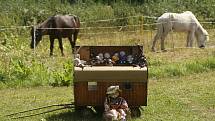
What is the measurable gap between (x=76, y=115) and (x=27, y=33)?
13.3 meters

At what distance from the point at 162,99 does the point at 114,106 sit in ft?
6.55

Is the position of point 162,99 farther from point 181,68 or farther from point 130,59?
point 181,68

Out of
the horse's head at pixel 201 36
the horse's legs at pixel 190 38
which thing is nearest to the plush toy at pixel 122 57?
the horse's legs at pixel 190 38

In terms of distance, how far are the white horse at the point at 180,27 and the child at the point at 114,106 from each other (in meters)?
10.5

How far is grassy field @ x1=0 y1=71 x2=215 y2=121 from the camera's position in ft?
A: 26.8

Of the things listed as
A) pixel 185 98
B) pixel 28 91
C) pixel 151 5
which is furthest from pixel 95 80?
pixel 151 5

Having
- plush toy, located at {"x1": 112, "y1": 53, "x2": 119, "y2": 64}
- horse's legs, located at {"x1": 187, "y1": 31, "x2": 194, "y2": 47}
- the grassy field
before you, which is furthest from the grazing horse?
plush toy, located at {"x1": 112, "y1": 53, "x2": 119, "y2": 64}

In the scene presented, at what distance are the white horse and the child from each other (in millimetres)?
10472

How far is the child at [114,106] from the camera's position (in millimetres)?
7414

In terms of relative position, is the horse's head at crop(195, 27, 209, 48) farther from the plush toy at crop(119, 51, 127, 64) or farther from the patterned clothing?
the patterned clothing

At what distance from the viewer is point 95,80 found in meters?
7.77

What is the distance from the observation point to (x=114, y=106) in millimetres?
7625

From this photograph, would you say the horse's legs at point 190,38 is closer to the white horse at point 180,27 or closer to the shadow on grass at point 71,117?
the white horse at point 180,27

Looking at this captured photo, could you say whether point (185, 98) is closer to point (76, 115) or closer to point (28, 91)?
point (76, 115)
